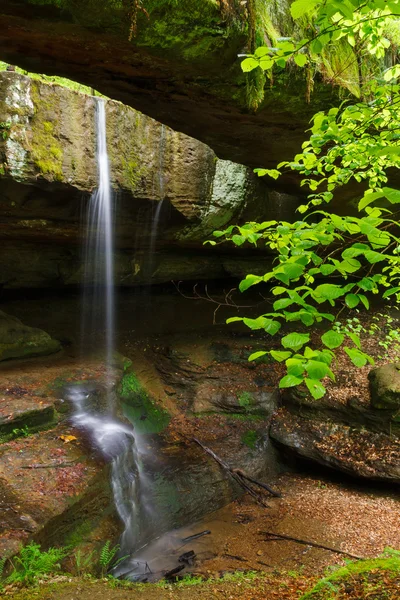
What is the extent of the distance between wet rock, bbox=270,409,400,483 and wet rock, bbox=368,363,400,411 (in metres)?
0.57

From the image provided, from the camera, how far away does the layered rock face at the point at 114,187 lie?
6.31 metres

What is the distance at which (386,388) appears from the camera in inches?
299

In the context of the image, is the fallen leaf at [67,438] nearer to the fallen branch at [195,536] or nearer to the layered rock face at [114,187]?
the fallen branch at [195,536]

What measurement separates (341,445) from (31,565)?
18.9ft

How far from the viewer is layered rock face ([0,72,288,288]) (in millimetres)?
6312

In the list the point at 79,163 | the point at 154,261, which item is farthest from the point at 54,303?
the point at 79,163

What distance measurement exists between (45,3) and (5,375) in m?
6.56

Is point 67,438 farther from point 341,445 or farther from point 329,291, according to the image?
point 329,291

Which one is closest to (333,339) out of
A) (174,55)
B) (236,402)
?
(174,55)

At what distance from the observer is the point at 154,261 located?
1036cm

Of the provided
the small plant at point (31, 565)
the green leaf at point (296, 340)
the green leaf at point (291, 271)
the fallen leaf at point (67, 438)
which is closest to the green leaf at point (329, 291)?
the green leaf at point (291, 271)

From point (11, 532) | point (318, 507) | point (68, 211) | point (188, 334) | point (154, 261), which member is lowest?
point (318, 507)

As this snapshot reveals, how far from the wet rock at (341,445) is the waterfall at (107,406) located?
10.2 feet

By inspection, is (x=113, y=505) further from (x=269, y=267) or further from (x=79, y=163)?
(x=269, y=267)
